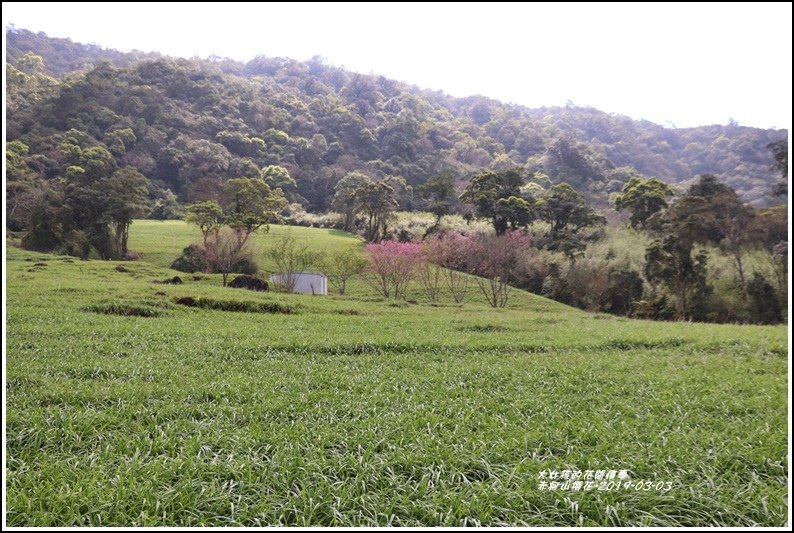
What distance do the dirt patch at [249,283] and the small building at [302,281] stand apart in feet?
0.83

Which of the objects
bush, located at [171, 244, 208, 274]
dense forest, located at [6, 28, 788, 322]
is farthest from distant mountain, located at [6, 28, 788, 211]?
bush, located at [171, 244, 208, 274]

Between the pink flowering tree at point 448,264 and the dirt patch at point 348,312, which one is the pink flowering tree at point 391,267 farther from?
the dirt patch at point 348,312

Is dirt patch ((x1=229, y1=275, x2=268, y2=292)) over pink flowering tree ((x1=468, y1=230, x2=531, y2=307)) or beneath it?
beneath

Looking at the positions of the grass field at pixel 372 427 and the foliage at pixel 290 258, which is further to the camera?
the foliage at pixel 290 258

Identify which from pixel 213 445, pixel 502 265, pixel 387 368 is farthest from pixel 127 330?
pixel 502 265

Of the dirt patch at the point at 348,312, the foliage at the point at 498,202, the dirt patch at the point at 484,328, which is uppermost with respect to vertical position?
the foliage at the point at 498,202

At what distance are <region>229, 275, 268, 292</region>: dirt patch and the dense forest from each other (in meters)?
0.99

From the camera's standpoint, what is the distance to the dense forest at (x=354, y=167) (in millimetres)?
7250

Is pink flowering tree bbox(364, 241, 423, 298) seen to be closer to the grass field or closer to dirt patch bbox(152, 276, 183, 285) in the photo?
dirt patch bbox(152, 276, 183, 285)

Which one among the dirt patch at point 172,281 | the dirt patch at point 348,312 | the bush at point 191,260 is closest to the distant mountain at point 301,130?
the bush at point 191,260

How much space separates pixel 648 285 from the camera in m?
9.59

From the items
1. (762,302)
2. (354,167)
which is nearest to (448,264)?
(354,167)

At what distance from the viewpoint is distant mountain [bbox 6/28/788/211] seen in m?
7.45

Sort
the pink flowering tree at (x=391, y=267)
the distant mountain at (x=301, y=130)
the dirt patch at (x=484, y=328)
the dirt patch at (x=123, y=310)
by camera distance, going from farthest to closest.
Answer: the pink flowering tree at (x=391, y=267), the distant mountain at (x=301, y=130), the dirt patch at (x=484, y=328), the dirt patch at (x=123, y=310)
